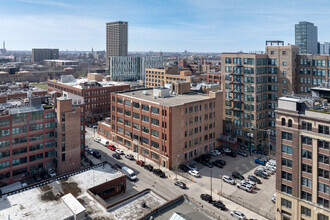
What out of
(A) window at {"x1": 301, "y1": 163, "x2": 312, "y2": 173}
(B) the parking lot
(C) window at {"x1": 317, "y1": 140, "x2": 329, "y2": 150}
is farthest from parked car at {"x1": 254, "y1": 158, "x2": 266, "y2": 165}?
(C) window at {"x1": 317, "y1": 140, "x2": 329, "y2": 150}

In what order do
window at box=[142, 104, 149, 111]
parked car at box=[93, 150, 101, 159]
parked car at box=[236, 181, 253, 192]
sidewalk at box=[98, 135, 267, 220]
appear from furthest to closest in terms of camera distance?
parked car at box=[93, 150, 101, 159] < window at box=[142, 104, 149, 111] < parked car at box=[236, 181, 253, 192] < sidewalk at box=[98, 135, 267, 220]

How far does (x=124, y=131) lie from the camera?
308 ft

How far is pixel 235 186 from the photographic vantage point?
2660 inches

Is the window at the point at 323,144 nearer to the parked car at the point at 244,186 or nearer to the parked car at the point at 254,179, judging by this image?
the parked car at the point at 244,186

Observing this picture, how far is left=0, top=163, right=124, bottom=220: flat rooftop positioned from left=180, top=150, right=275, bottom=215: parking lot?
24.1m

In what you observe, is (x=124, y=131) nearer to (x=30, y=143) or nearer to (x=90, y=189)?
(x=30, y=143)

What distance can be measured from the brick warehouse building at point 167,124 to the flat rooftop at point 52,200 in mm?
18712

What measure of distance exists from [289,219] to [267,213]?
20.7 ft

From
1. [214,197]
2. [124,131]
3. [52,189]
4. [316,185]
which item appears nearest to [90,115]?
[124,131]

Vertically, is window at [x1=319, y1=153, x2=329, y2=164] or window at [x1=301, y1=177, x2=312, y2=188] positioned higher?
window at [x1=319, y1=153, x2=329, y2=164]

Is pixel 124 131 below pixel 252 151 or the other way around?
the other way around

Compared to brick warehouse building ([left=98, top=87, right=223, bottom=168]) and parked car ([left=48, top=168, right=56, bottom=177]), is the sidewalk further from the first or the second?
parked car ([left=48, top=168, right=56, bottom=177])

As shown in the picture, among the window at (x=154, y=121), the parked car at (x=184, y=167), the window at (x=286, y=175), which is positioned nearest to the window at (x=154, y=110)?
the window at (x=154, y=121)

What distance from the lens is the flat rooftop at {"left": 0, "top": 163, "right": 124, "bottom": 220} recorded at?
1873 inches
